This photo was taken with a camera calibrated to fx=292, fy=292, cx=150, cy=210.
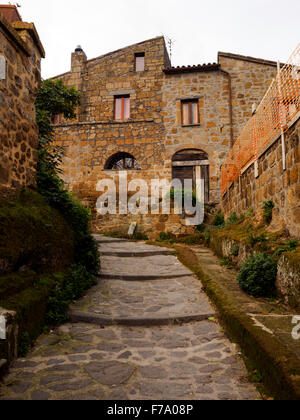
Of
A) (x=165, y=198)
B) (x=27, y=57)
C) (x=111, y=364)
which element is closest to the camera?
(x=111, y=364)

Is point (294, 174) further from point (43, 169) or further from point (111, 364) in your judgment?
point (43, 169)

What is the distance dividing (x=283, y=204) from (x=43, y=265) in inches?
147

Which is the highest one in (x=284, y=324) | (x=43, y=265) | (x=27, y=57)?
(x=27, y=57)

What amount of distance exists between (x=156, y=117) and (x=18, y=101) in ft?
36.7

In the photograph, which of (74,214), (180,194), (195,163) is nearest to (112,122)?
(195,163)

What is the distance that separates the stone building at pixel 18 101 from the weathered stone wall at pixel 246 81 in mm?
11137

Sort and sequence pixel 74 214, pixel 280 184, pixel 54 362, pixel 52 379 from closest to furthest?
pixel 52 379 → pixel 54 362 → pixel 280 184 → pixel 74 214

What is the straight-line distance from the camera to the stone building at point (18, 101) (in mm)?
3887

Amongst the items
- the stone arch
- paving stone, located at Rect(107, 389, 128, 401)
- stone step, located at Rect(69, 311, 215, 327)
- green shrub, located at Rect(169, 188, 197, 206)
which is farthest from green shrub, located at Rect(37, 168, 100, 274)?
the stone arch

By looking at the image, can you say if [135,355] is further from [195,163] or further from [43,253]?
[195,163]

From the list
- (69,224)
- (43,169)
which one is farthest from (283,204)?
(43,169)

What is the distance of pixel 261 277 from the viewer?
13.2 ft

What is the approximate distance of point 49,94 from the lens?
779 cm

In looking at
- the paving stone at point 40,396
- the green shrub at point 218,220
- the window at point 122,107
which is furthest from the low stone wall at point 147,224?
the paving stone at point 40,396
